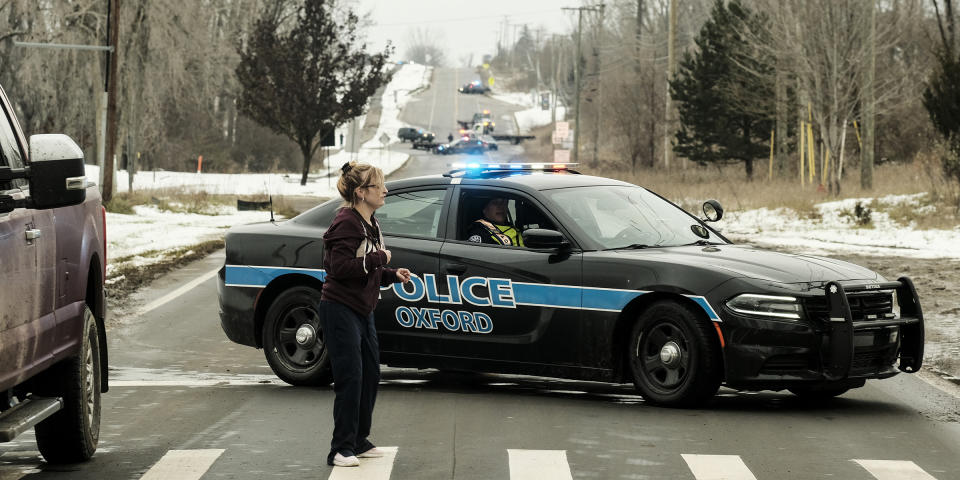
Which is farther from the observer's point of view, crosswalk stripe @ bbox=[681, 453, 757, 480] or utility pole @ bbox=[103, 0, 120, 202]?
utility pole @ bbox=[103, 0, 120, 202]

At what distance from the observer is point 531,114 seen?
460ft

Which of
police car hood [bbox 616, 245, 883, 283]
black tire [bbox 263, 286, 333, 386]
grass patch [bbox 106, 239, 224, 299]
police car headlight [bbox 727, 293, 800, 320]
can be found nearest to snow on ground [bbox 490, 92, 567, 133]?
grass patch [bbox 106, 239, 224, 299]

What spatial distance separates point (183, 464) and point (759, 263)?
3.86 m

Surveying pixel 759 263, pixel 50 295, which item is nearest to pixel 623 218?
pixel 759 263

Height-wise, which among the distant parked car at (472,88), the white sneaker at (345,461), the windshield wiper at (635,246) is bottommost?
the white sneaker at (345,461)

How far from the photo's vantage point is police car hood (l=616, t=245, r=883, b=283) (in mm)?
9031

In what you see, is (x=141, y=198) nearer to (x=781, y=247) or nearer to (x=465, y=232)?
(x=781, y=247)

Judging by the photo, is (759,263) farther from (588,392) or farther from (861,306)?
(588,392)

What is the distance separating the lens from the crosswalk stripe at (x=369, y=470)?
281 inches

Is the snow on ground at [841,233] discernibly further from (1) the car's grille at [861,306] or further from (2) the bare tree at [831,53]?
(1) the car's grille at [861,306]

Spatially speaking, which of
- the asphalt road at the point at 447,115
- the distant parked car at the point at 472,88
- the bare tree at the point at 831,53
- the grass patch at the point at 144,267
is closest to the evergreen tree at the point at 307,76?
the asphalt road at the point at 447,115

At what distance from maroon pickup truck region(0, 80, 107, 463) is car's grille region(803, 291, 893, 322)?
416 centimetres

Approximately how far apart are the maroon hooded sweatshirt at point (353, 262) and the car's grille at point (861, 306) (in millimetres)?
2899

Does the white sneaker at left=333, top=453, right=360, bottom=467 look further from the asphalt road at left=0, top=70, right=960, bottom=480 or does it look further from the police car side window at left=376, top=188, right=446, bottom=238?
the police car side window at left=376, top=188, right=446, bottom=238
